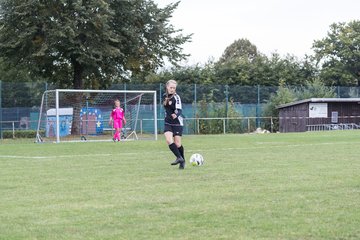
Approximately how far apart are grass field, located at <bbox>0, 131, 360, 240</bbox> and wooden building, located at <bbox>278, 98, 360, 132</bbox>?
3542 cm

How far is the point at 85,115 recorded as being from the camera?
3416cm

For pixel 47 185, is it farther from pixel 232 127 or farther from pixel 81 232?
pixel 232 127

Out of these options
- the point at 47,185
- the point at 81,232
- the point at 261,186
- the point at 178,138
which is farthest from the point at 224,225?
the point at 178,138

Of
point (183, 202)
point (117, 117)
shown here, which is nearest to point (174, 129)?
point (183, 202)

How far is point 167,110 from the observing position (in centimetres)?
1361

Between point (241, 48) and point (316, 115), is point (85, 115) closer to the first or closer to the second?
point (316, 115)

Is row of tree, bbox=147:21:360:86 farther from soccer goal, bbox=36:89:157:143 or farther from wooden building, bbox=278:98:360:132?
soccer goal, bbox=36:89:157:143

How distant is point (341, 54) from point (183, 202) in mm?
67889

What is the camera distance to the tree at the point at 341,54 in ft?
233

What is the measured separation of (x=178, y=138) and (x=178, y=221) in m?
7.11

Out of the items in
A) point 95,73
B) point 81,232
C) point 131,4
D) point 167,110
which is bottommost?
point 81,232

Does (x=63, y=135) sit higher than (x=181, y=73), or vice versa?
(x=181, y=73)

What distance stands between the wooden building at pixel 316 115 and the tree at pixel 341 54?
20.6m

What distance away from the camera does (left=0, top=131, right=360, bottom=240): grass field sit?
6070 millimetres
